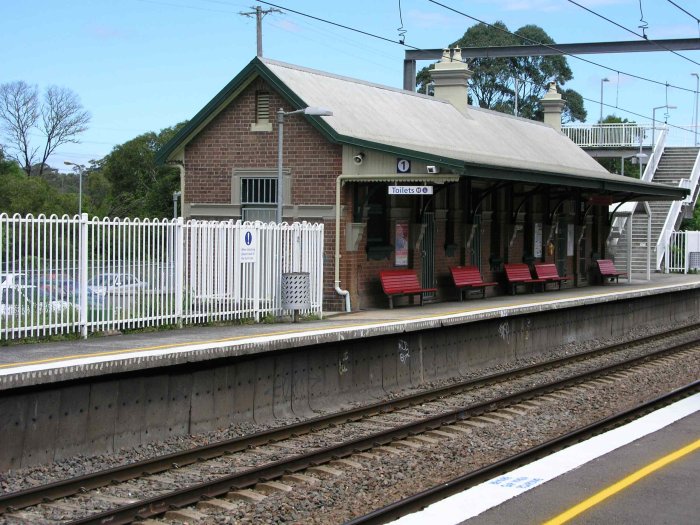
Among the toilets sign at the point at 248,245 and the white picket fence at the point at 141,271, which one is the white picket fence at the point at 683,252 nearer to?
the white picket fence at the point at 141,271

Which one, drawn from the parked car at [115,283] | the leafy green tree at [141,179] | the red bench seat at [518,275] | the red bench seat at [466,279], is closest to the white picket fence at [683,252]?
the red bench seat at [518,275]

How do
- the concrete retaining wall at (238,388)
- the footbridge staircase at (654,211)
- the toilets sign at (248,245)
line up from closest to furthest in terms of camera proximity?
the concrete retaining wall at (238,388)
the toilets sign at (248,245)
the footbridge staircase at (654,211)

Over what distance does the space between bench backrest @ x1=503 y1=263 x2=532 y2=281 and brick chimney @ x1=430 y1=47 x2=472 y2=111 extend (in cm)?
464

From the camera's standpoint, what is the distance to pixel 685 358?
19.9 m

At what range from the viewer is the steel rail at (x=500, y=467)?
7.64 m

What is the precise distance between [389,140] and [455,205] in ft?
9.35

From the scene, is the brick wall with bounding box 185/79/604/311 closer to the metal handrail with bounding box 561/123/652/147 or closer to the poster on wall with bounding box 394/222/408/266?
the poster on wall with bounding box 394/222/408/266

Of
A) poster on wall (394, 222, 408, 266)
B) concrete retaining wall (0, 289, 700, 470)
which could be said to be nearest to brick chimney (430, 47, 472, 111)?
poster on wall (394, 222, 408, 266)

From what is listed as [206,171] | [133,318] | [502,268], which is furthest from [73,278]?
[502,268]

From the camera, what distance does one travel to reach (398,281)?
20.4m

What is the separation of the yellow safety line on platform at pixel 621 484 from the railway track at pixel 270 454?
3168 millimetres

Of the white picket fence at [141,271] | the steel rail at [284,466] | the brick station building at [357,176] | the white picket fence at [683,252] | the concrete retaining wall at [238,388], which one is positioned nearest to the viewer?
the steel rail at [284,466]

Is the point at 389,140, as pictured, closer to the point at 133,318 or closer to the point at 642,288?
the point at 133,318

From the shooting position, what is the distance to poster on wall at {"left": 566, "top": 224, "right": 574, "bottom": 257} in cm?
2972
